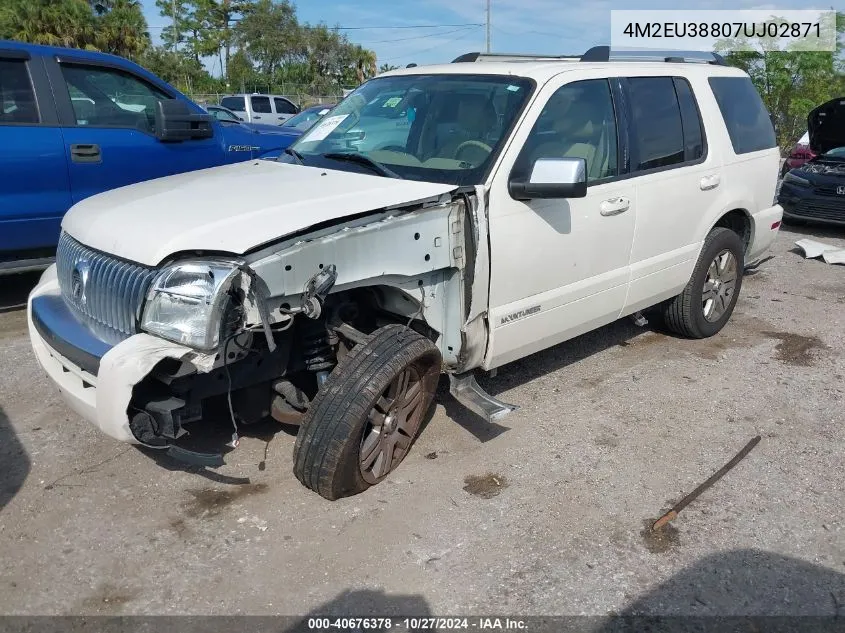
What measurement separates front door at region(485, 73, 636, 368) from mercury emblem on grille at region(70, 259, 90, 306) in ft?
5.88

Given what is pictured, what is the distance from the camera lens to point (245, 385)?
10.7 feet

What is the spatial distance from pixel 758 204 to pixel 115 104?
5105 millimetres

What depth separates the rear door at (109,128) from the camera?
5824 millimetres

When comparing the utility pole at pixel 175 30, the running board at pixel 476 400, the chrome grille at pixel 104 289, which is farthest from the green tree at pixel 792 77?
the utility pole at pixel 175 30

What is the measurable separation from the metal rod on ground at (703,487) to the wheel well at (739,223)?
6.54 ft

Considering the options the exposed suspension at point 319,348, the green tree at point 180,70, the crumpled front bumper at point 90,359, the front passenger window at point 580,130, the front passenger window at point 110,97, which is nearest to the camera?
the crumpled front bumper at point 90,359

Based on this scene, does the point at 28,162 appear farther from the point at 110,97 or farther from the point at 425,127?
the point at 425,127

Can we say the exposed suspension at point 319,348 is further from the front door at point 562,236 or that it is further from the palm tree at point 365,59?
the palm tree at point 365,59

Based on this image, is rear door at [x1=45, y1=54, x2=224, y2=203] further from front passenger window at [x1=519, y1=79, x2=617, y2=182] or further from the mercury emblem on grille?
front passenger window at [x1=519, y1=79, x2=617, y2=182]

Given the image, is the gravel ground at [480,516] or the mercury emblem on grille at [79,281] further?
the mercury emblem on grille at [79,281]

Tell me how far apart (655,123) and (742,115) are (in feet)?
4.02

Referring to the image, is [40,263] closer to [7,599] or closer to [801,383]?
[7,599]

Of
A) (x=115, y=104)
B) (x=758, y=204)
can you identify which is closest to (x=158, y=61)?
(x=115, y=104)

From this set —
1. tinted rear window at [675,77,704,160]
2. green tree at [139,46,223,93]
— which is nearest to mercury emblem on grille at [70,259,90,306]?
tinted rear window at [675,77,704,160]
